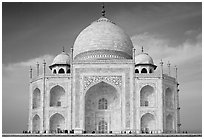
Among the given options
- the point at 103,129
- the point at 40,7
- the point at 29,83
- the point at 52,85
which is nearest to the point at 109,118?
the point at 103,129

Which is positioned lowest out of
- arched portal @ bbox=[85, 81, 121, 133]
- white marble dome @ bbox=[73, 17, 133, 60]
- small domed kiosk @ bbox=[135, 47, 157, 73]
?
arched portal @ bbox=[85, 81, 121, 133]

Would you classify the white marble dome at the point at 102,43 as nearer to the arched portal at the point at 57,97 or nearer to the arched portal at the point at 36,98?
the arched portal at the point at 57,97

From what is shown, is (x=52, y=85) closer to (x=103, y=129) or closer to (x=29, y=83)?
(x=29, y=83)

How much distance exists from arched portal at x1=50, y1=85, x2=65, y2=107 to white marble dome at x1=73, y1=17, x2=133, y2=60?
2662 millimetres

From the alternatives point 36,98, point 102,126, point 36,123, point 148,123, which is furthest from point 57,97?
point 148,123

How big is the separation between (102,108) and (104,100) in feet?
1.37

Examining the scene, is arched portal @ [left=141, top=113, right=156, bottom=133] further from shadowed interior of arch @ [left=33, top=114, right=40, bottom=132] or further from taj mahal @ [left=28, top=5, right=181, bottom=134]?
shadowed interior of arch @ [left=33, top=114, right=40, bottom=132]

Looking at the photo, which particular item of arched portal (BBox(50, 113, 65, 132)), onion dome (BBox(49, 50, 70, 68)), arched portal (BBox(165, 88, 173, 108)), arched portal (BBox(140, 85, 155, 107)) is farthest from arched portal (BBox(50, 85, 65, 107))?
arched portal (BBox(165, 88, 173, 108))

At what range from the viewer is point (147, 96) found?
1709cm

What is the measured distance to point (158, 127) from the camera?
1638cm

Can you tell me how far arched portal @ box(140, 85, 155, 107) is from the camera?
17000mm

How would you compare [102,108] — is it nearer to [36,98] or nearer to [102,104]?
[102,104]

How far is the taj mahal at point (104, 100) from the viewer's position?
1639cm

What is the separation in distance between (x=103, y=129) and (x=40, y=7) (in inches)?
272
